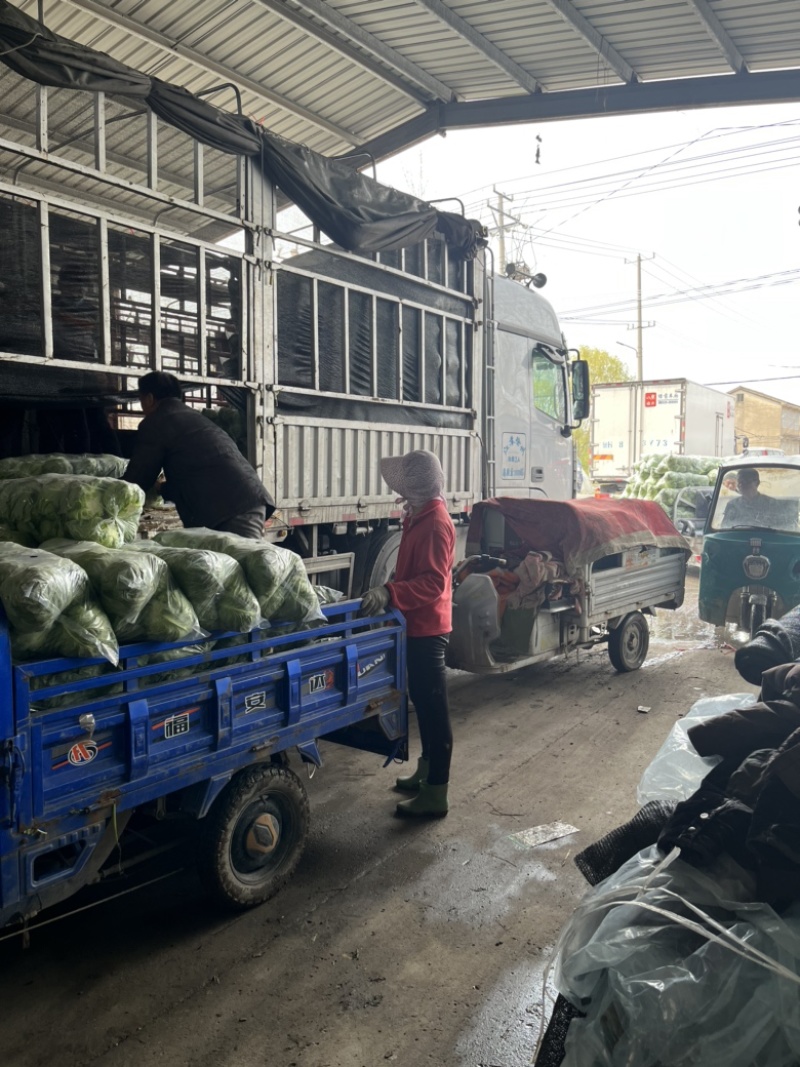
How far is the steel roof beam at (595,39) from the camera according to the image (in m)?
6.77

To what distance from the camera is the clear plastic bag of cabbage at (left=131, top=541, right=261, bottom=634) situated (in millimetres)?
3139

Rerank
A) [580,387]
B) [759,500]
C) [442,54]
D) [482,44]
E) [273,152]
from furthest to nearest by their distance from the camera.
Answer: [580,387] → [759,500] → [442,54] → [482,44] → [273,152]

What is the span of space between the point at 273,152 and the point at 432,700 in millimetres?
3885

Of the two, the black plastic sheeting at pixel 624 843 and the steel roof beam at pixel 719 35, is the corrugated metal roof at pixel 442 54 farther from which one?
the black plastic sheeting at pixel 624 843

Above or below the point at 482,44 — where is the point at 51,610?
below

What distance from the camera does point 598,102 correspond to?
8.00 meters

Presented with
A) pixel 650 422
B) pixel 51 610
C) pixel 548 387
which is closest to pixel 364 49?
pixel 548 387

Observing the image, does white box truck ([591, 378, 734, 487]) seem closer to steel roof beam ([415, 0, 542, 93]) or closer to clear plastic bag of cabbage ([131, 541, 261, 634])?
steel roof beam ([415, 0, 542, 93])

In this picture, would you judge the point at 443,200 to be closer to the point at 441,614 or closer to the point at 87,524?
the point at 441,614

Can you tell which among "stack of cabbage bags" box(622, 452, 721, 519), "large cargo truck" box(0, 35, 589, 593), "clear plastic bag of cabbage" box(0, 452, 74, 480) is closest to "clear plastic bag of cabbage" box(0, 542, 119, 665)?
"clear plastic bag of cabbage" box(0, 452, 74, 480)

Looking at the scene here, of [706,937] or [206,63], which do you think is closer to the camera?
[706,937]

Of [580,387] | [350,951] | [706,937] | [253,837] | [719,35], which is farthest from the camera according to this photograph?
[580,387]

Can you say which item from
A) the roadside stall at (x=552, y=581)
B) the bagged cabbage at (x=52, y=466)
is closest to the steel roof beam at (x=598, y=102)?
the roadside stall at (x=552, y=581)

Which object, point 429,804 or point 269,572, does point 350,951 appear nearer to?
point 429,804
